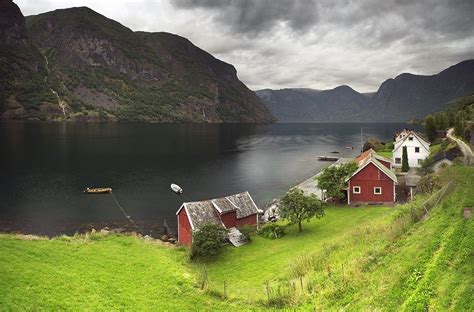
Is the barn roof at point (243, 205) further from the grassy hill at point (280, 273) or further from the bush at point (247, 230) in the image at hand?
the grassy hill at point (280, 273)

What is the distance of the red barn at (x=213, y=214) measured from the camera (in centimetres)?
4259

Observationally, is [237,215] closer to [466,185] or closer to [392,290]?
[466,185]

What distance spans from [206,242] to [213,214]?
26.0 ft

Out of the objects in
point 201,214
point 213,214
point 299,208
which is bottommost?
point 213,214

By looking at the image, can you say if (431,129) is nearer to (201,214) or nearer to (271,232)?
(271,232)

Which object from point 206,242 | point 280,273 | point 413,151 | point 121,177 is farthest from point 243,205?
point 121,177

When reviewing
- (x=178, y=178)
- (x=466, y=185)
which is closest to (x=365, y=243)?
(x=466, y=185)

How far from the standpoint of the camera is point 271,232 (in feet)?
141

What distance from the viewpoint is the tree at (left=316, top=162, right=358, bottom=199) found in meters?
54.2

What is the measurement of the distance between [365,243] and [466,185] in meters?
8.29

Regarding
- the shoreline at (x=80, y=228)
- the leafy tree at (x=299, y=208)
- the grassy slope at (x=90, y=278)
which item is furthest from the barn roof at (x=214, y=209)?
the shoreline at (x=80, y=228)

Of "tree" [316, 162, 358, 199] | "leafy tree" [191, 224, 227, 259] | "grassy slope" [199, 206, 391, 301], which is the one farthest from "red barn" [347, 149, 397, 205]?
"leafy tree" [191, 224, 227, 259]

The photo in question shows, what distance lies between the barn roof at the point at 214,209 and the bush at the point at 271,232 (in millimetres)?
4181

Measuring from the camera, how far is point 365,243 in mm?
25453
